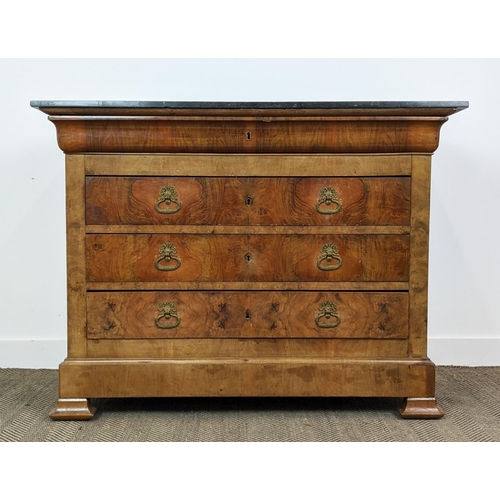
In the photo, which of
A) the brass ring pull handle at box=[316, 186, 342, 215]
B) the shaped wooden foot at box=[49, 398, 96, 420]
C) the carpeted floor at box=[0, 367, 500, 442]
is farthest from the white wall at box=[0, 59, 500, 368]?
the brass ring pull handle at box=[316, 186, 342, 215]

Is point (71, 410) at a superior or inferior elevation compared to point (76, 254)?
inferior

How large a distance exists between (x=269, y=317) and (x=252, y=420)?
1.39ft

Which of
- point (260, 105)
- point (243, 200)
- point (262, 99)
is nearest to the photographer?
point (260, 105)

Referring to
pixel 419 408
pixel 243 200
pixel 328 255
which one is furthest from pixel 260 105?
pixel 419 408

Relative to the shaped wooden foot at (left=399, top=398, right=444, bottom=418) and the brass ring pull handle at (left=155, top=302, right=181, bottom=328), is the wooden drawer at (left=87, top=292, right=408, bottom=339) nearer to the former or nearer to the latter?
the brass ring pull handle at (left=155, top=302, right=181, bottom=328)

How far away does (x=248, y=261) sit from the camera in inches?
91.4

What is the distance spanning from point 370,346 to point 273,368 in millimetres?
391

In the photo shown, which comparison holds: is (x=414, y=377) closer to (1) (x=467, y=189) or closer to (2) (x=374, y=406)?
(2) (x=374, y=406)

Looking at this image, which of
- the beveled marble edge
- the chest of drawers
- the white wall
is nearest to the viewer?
the beveled marble edge

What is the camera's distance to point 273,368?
2.32 m

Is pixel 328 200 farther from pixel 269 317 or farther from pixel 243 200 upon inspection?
pixel 269 317

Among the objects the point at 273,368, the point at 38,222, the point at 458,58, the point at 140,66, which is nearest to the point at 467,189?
the point at 458,58

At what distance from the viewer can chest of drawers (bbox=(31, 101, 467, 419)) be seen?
7.50 ft

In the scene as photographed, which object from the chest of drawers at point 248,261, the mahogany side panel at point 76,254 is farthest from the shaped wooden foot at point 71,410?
the mahogany side panel at point 76,254
